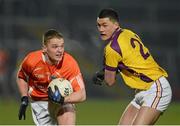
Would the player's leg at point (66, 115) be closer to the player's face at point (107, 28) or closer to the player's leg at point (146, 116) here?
the player's leg at point (146, 116)

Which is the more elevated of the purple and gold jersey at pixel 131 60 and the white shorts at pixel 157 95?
the purple and gold jersey at pixel 131 60

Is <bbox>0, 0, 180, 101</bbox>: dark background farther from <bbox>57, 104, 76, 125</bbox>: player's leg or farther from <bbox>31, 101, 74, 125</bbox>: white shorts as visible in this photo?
<bbox>57, 104, 76, 125</bbox>: player's leg

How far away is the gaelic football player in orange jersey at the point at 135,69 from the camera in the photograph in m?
7.64

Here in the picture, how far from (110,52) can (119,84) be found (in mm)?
12035

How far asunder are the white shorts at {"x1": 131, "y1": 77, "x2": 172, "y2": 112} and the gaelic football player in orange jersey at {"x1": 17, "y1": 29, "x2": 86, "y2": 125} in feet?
2.33

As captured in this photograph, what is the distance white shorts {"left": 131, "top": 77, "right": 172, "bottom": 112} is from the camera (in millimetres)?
7719

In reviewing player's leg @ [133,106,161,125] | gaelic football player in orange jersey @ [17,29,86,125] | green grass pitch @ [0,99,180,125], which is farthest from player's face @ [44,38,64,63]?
green grass pitch @ [0,99,180,125]

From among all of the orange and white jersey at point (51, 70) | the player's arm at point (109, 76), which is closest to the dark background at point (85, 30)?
the orange and white jersey at point (51, 70)

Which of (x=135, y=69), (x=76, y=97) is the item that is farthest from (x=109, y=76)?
(x=76, y=97)

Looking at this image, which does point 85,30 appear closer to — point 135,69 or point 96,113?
point 96,113

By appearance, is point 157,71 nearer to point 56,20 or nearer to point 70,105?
point 70,105

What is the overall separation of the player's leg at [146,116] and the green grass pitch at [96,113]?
5765 millimetres

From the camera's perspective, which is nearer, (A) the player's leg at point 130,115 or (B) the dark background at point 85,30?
(A) the player's leg at point 130,115

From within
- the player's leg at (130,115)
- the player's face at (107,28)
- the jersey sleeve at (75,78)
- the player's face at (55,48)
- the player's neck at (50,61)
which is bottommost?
the player's leg at (130,115)
